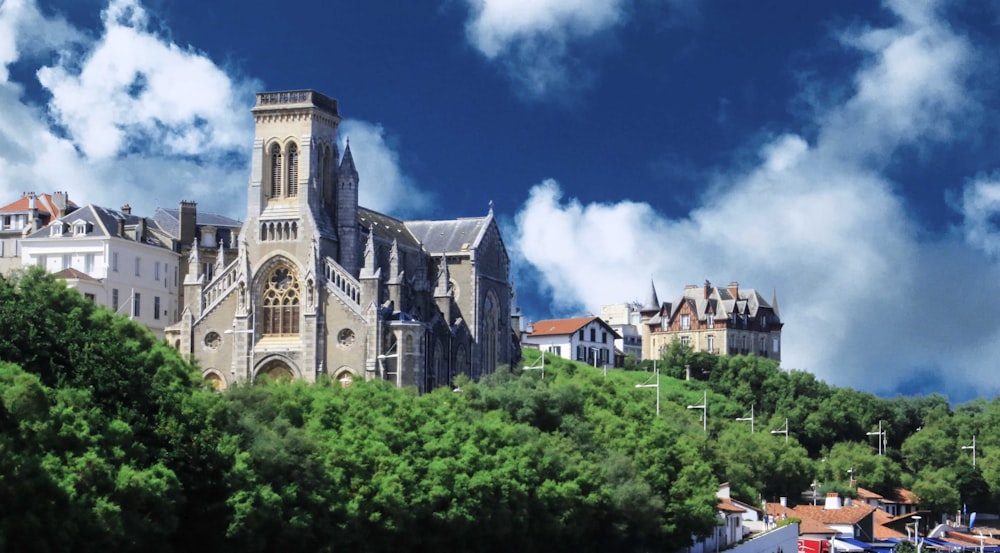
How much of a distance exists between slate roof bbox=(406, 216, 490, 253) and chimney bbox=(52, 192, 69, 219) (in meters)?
24.1

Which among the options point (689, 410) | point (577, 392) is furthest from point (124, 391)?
point (689, 410)

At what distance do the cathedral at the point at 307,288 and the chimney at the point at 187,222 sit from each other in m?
4.16

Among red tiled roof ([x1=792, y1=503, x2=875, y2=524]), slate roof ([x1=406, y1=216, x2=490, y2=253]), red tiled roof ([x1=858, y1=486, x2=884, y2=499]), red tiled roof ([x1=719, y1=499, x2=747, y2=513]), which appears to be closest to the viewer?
red tiled roof ([x1=719, y1=499, x2=747, y2=513])

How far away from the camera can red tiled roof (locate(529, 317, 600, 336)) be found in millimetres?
155750

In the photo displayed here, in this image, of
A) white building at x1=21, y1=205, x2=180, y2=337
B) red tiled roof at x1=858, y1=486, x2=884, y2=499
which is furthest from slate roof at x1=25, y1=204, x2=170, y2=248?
red tiled roof at x1=858, y1=486, x2=884, y2=499

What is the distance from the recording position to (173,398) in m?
54.6

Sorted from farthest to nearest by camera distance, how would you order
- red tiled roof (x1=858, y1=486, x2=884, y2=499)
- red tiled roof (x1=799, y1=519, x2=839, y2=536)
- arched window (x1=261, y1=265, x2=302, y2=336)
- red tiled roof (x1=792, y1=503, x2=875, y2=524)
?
red tiled roof (x1=858, y1=486, x2=884, y2=499) → red tiled roof (x1=792, y1=503, x2=875, y2=524) → red tiled roof (x1=799, y1=519, x2=839, y2=536) → arched window (x1=261, y1=265, x2=302, y2=336)

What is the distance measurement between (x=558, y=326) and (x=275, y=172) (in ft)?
198

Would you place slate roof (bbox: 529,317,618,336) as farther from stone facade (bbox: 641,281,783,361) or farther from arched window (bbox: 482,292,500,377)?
arched window (bbox: 482,292,500,377)

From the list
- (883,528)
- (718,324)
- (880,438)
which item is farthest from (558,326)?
(883,528)

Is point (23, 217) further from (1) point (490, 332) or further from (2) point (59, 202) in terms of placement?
(1) point (490, 332)

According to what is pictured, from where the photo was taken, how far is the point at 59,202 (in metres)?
108

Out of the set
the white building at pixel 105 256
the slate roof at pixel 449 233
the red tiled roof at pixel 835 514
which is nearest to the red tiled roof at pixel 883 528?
the red tiled roof at pixel 835 514

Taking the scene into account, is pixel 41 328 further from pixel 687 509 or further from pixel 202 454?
pixel 687 509
